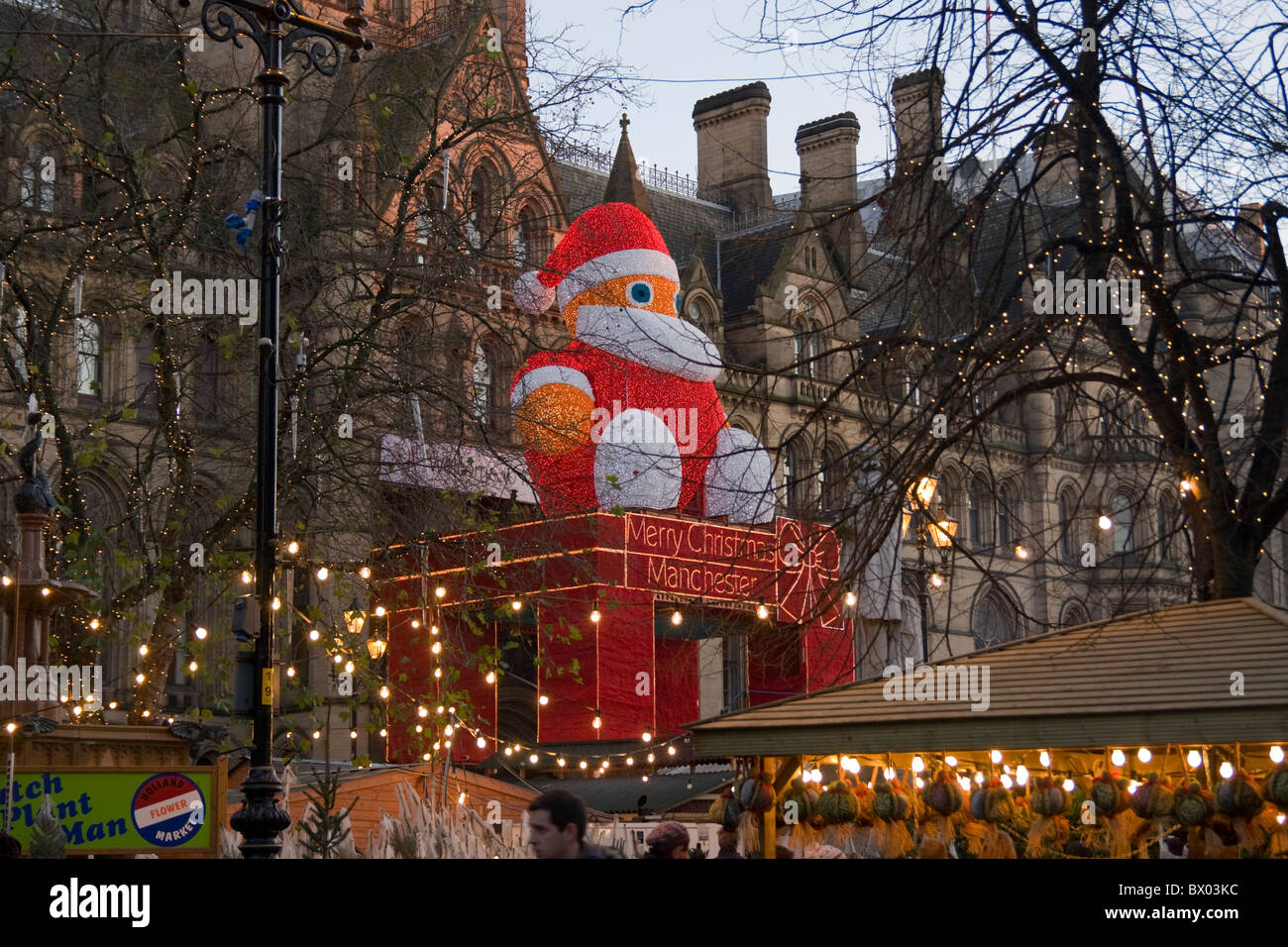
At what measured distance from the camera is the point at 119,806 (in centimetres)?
1177

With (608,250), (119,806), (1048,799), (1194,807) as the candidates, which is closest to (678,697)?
(608,250)

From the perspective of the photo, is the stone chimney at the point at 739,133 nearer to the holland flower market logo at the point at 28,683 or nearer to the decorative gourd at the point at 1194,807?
the holland flower market logo at the point at 28,683

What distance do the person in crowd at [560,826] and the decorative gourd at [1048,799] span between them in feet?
21.2

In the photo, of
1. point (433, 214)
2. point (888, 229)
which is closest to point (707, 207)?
point (433, 214)

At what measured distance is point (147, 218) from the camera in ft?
58.3

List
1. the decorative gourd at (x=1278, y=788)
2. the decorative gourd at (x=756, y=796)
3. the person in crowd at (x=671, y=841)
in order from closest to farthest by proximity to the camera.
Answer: the person in crowd at (x=671, y=841)
the decorative gourd at (x=1278, y=788)
the decorative gourd at (x=756, y=796)

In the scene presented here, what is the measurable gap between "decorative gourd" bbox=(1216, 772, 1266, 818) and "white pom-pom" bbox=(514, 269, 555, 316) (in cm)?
1374

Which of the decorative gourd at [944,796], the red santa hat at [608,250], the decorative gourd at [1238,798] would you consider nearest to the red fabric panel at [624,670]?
the red santa hat at [608,250]

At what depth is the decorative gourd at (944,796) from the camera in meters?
12.3

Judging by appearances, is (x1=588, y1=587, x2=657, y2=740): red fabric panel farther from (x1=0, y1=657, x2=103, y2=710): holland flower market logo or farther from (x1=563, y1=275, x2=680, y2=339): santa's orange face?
(x1=0, y1=657, x2=103, y2=710): holland flower market logo

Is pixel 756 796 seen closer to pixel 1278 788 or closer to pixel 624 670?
pixel 1278 788

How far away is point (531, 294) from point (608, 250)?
6065 millimetres

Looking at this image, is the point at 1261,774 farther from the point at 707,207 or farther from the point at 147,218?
the point at 707,207
